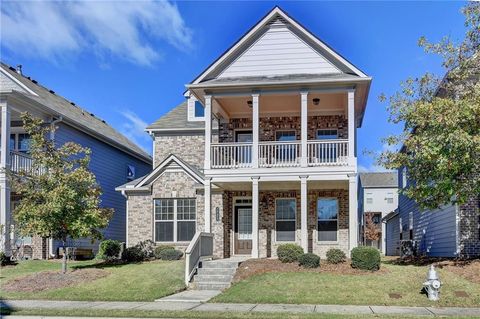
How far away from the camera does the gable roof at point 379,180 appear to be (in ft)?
192

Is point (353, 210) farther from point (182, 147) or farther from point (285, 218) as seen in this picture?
point (182, 147)

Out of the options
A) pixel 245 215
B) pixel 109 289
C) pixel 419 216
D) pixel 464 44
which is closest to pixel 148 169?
pixel 245 215

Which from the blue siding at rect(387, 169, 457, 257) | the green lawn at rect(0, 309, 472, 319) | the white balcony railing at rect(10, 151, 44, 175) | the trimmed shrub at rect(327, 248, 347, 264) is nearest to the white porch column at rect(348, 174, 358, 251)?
the trimmed shrub at rect(327, 248, 347, 264)

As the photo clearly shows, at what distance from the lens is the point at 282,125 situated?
22.1 metres

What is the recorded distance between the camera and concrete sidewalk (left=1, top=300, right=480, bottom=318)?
11.2 meters

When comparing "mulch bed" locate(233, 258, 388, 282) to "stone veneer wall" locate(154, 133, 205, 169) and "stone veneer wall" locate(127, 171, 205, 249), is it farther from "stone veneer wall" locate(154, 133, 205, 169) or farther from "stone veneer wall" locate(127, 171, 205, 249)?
"stone veneer wall" locate(154, 133, 205, 169)

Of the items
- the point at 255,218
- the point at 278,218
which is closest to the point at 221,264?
the point at 255,218

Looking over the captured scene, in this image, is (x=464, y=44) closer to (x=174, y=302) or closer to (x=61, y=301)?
(x=174, y=302)

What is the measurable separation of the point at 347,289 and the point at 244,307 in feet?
10.7

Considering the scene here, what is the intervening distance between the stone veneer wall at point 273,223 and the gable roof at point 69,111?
9047 millimetres

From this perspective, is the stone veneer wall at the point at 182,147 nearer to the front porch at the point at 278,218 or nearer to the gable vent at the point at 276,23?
the front porch at the point at 278,218

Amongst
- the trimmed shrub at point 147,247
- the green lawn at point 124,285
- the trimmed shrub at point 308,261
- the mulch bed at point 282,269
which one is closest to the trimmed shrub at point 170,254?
the trimmed shrub at point 147,247

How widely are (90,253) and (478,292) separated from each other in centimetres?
1815

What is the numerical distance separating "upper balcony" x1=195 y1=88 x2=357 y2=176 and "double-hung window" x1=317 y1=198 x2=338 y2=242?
2348 millimetres
